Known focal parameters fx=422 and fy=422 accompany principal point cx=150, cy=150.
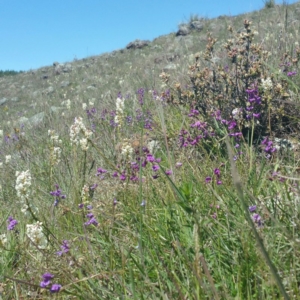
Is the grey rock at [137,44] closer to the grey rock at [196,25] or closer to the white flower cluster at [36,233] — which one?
the grey rock at [196,25]

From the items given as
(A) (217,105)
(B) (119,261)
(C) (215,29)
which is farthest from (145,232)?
(C) (215,29)

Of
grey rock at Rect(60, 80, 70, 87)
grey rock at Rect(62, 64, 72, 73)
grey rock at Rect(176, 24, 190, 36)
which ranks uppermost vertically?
grey rock at Rect(176, 24, 190, 36)

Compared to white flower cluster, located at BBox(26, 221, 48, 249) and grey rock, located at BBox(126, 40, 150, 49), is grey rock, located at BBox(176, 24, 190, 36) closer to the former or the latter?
grey rock, located at BBox(126, 40, 150, 49)

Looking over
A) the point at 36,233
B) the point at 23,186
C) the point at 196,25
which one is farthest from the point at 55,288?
the point at 196,25

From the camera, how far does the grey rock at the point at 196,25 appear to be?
58.1ft

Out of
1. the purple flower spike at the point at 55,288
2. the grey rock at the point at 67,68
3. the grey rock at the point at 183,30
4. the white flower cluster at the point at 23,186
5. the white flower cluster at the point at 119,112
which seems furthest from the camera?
the grey rock at the point at 67,68

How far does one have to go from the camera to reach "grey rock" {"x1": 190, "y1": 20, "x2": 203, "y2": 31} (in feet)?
58.1

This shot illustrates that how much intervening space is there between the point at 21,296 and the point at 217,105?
2162 millimetres

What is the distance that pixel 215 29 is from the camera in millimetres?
15758

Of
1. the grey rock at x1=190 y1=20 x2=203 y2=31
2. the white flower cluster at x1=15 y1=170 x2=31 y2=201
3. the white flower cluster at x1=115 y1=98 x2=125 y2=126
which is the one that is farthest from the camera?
the grey rock at x1=190 y1=20 x2=203 y2=31

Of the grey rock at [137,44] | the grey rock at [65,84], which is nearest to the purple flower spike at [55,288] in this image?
the grey rock at [65,84]

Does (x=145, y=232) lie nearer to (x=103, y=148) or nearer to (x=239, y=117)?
(x=239, y=117)

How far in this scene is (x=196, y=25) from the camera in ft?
59.1

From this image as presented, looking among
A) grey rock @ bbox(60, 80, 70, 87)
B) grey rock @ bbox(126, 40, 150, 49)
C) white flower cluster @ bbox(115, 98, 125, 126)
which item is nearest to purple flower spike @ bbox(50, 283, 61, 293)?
white flower cluster @ bbox(115, 98, 125, 126)
